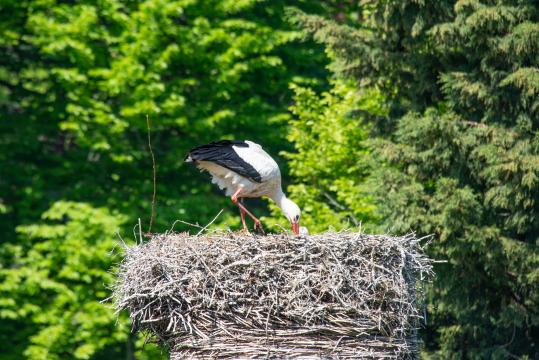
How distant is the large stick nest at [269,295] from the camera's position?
11188mm

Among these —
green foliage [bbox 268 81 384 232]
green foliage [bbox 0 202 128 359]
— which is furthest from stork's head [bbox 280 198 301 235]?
green foliage [bbox 0 202 128 359]

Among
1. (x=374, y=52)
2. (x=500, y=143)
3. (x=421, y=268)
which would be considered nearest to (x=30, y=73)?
(x=374, y=52)

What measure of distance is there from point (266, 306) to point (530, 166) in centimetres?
475

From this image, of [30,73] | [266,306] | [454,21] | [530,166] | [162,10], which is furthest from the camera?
[30,73]

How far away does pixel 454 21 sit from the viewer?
15.8 m

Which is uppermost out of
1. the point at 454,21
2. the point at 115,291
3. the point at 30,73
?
the point at 454,21

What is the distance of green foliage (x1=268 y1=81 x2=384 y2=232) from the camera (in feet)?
61.0

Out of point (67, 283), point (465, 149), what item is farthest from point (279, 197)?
point (67, 283)

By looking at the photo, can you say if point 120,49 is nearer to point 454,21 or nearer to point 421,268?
point 454,21

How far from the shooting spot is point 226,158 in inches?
502

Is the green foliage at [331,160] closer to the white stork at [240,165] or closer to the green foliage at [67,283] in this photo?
the green foliage at [67,283]

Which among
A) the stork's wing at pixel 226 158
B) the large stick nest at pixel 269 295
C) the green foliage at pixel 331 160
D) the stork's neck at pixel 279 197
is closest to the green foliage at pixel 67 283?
the green foliage at pixel 331 160

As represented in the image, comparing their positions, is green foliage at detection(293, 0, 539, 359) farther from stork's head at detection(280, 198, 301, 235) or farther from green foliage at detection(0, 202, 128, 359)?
green foliage at detection(0, 202, 128, 359)

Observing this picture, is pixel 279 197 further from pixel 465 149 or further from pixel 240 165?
pixel 465 149
